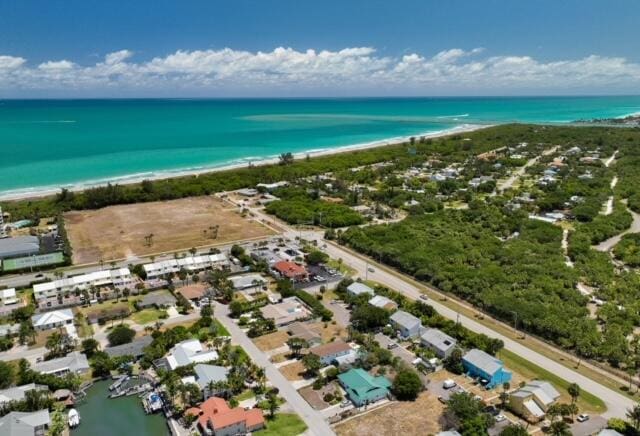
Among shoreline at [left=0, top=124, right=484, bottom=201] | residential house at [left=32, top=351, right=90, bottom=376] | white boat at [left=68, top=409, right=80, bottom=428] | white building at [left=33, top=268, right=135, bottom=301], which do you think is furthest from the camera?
shoreline at [left=0, top=124, right=484, bottom=201]

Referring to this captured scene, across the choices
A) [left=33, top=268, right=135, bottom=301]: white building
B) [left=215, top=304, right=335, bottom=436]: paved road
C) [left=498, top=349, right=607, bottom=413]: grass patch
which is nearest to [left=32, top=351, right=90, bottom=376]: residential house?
[left=215, top=304, right=335, bottom=436]: paved road

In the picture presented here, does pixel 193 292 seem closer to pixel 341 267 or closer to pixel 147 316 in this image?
pixel 147 316

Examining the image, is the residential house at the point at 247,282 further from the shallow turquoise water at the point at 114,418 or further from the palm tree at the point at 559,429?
the palm tree at the point at 559,429

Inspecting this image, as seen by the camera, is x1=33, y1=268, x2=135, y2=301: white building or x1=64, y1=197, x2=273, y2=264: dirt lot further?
x1=64, y1=197, x2=273, y2=264: dirt lot

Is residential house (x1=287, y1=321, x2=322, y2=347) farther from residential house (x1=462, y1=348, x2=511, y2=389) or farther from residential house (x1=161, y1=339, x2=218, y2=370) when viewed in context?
residential house (x1=462, y1=348, x2=511, y2=389)

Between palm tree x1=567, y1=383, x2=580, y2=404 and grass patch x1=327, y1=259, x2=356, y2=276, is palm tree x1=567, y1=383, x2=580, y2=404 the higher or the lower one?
the higher one

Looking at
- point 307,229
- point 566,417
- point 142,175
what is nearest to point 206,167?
point 142,175

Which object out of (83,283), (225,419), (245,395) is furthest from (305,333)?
(83,283)
